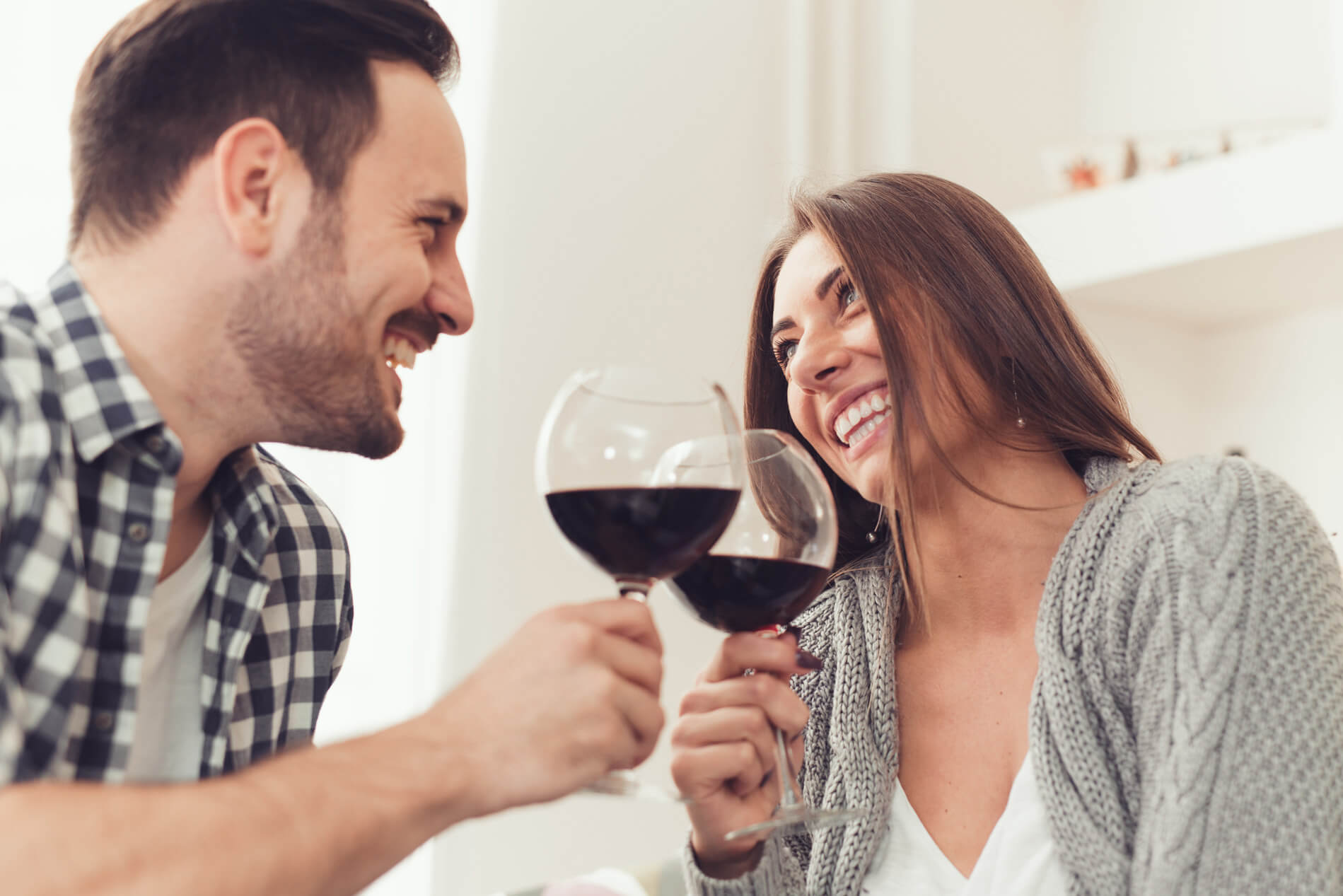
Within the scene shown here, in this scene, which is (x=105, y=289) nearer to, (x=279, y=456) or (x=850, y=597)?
(x=850, y=597)

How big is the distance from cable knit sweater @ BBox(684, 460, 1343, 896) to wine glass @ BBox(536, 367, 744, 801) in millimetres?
475

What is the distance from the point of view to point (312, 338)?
3.14 ft

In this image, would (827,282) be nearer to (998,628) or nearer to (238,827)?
(998,628)

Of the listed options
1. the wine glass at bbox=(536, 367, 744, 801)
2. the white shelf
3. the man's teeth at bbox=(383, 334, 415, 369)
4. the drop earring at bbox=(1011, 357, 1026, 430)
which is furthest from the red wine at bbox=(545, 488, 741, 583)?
the white shelf

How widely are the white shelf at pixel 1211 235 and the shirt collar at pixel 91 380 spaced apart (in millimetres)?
1895

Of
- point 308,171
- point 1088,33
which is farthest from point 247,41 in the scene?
point 1088,33

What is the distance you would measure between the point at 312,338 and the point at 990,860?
0.79 meters

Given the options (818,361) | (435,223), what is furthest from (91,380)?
(818,361)

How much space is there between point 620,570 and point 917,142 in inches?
84.0

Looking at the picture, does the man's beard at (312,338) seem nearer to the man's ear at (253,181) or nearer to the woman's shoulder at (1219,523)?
the man's ear at (253,181)

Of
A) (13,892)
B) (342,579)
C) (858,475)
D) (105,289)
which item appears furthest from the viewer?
(858,475)

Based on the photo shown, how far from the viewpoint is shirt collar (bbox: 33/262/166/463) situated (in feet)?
2.92

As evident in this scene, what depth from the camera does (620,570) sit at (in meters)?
0.84

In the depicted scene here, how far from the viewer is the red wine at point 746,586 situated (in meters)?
0.93
